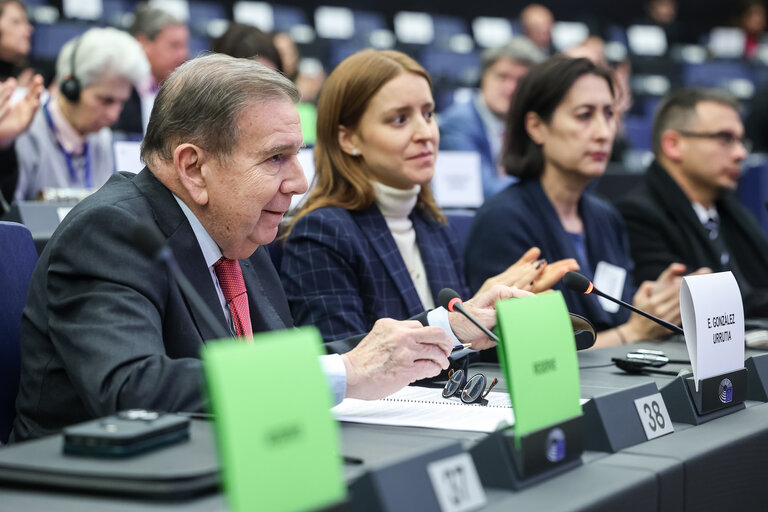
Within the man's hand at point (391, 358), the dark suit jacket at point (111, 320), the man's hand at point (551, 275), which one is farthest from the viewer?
the man's hand at point (551, 275)

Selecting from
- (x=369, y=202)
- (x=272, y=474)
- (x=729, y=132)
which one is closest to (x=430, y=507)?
(x=272, y=474)

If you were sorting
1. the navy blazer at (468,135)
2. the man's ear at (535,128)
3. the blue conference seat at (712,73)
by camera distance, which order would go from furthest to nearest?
1. the blue conference seat at (712,73)
2. the navy blazer at (468,135)
3. the man's ear at (535,128)

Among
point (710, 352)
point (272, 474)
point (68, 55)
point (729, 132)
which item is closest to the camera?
point (272, 474)

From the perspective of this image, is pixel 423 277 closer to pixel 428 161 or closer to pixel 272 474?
pixel 428 161

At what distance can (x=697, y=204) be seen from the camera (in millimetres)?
3373

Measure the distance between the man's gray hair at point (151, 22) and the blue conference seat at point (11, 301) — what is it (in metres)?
3.57

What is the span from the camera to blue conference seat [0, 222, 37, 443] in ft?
5.28

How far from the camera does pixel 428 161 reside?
7.77ft

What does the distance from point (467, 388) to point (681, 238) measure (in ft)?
6.13

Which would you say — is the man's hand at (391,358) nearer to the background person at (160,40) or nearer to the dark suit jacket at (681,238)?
the dark suit jacket at (681,238)

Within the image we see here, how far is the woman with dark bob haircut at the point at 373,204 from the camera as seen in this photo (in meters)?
2.20

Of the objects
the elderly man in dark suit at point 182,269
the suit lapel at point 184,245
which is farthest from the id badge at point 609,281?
the suit lapel at point 184,245

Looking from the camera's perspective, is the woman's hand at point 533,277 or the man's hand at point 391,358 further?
the woman's hand at point 533,277

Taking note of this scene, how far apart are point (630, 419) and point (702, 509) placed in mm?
151
